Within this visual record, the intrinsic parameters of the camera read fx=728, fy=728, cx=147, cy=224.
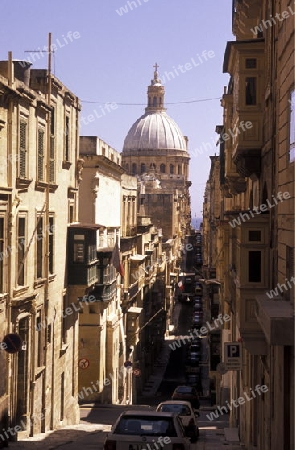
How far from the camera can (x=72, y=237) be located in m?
25.2

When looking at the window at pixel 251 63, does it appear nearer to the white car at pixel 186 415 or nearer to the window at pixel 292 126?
the window at pixel 292 126

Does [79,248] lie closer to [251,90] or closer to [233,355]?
[233,355]

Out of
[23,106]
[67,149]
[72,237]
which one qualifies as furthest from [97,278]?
[23,106]

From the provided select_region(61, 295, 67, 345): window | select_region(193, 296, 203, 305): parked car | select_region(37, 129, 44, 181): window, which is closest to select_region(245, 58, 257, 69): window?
select_region(37, 129, 44, 181): window

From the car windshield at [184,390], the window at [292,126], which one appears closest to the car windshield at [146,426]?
the window at [292,126]

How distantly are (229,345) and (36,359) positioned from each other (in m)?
6.03

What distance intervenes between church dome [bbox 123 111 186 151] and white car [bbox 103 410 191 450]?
98.0 m

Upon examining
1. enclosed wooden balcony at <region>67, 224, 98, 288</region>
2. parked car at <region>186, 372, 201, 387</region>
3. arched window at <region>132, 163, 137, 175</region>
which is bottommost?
parked car at <region>186, 372, 201, 387</region>

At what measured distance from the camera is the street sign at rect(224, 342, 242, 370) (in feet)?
58.5

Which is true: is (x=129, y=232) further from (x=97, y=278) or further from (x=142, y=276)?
(x=97, y=278)

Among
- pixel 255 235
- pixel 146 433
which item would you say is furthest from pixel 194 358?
pixel 146 433

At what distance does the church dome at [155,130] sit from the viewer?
10988 cm

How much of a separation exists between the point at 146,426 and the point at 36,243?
9986mm

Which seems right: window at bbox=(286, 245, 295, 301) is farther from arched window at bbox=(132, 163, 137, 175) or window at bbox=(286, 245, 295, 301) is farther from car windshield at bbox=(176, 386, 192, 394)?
arched window at bbox=(132, 163, 137, 175)
